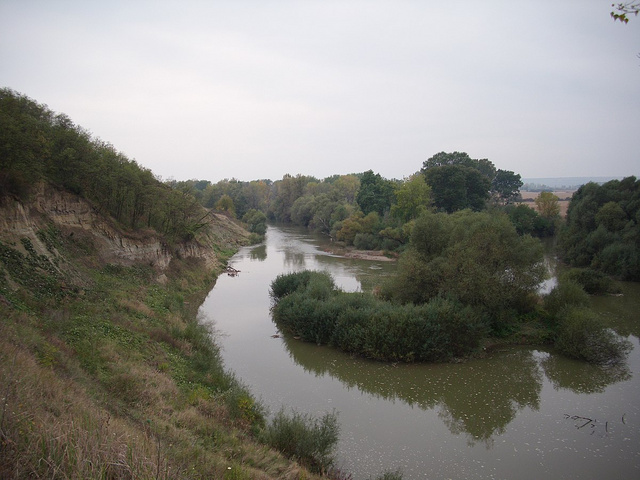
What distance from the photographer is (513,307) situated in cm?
2352

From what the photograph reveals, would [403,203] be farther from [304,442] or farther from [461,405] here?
[304,442]

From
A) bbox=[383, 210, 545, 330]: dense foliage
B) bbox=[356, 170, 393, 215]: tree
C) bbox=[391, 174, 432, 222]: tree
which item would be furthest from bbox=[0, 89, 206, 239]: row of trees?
bbox=[356, 170, 393, 215]: tree

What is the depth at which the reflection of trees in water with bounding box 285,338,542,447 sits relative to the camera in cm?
1466

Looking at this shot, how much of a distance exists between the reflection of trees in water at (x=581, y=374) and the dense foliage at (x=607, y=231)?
865 inches

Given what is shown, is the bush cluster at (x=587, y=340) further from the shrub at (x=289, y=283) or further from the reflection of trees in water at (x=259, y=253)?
the reflection of trees in water at (x=259, y=253)

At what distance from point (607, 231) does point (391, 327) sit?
3315 cm

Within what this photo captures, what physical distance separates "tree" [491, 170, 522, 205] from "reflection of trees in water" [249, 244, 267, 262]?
5526cm

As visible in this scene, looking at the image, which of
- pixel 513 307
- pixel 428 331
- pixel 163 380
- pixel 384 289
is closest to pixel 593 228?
pixel 513 307

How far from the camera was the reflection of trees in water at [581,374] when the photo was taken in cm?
1702

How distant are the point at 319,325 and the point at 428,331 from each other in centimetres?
554

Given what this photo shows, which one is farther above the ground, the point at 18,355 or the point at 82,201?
the point at 82,201

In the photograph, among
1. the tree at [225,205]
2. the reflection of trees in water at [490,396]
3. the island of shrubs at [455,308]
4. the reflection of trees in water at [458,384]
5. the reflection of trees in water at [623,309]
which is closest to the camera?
the reflection of trees in water at [490,396]

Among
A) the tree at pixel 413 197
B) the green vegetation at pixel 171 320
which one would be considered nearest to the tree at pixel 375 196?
the tree at pixel 413 197

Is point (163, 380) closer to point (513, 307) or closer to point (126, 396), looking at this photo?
point (126, 396)
